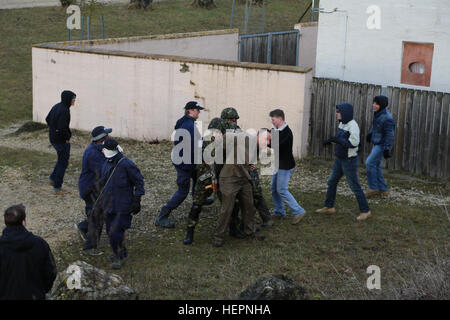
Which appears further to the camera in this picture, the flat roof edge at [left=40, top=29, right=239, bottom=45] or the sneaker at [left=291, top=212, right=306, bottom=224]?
the flat roof edge at [left=40, top=29, right=239, bottom=45]

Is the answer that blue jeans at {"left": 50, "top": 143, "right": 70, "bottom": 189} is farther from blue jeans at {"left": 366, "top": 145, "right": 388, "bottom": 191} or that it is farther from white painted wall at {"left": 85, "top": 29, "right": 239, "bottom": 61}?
white painted wall at {"left": 85, "top": 29, "right": 239, "bottom": 61}

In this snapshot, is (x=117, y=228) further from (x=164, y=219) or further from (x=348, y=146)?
(x=348, y=146)

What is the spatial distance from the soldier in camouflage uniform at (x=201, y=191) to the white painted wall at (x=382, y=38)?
24.9ft

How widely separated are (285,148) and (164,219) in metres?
2.08

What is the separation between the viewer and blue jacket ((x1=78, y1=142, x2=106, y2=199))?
8.27 m

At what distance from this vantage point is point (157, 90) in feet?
47.1

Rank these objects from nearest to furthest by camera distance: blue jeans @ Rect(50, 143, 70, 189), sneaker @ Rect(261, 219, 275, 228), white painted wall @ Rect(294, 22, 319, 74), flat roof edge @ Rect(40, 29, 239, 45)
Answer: sneaker @ Rect(261, 219, 275, 228) < blue jeans @ Rect(50, 143, 70, 189) < flat roof edge @ Rect(40, 29, 239, 45) < white painted wall @ Rect(294, 22, 319, 74)

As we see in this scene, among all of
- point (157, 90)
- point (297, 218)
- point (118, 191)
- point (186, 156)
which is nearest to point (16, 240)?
point (118, 191)

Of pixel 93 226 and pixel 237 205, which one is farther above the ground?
pixel 237 205

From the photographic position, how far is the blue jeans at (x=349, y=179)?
902 centimetres

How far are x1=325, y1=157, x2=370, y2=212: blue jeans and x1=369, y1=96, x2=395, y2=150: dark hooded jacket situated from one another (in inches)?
50.5

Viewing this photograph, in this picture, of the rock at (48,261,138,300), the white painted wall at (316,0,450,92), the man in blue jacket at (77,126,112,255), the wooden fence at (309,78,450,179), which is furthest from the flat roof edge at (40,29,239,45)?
the rock at (48,261,138,300)

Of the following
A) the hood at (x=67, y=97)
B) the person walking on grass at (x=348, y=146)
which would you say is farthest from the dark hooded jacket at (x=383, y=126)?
the hood at (x=67, y=97)
